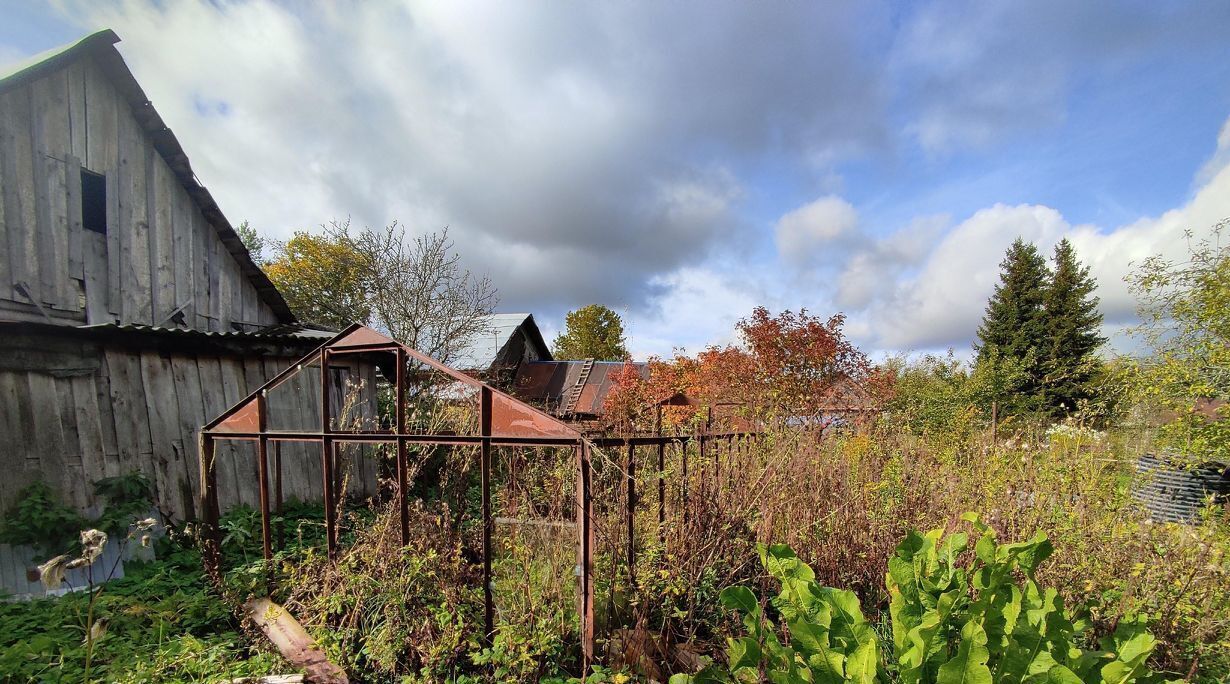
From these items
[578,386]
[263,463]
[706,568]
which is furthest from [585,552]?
[578,386]

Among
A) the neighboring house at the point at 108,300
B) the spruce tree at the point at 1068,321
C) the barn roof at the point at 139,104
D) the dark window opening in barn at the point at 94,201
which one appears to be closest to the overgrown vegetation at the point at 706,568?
the neighboring house at the point at 108,300

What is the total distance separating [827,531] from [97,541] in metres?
4.38

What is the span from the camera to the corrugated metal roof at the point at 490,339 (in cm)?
1427

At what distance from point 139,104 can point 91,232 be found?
1.79m

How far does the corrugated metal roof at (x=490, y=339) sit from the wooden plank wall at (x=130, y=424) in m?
6.89

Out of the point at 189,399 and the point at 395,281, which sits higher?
the point at 395,281

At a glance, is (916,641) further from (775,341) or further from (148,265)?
(775,341)

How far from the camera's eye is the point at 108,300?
19.7 feet

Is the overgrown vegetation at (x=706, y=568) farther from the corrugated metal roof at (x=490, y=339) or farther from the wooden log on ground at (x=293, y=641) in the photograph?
the corrugated metal roof at (x=490, y=339)

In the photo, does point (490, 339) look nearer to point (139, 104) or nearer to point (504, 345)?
point (504, 345)

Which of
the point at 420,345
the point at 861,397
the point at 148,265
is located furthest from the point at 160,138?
the point at 861,397

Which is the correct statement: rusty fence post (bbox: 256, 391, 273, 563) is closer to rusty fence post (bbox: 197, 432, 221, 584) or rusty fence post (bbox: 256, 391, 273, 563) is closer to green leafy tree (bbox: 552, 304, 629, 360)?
rusty fence post (bbox: 197, 432, 221, 584)

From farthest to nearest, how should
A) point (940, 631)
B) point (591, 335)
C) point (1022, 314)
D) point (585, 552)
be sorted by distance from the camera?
point (591, 335) → point (1022, 314) → point (585, 552) → point (940, 631)

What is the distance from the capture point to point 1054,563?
340 centimetres
